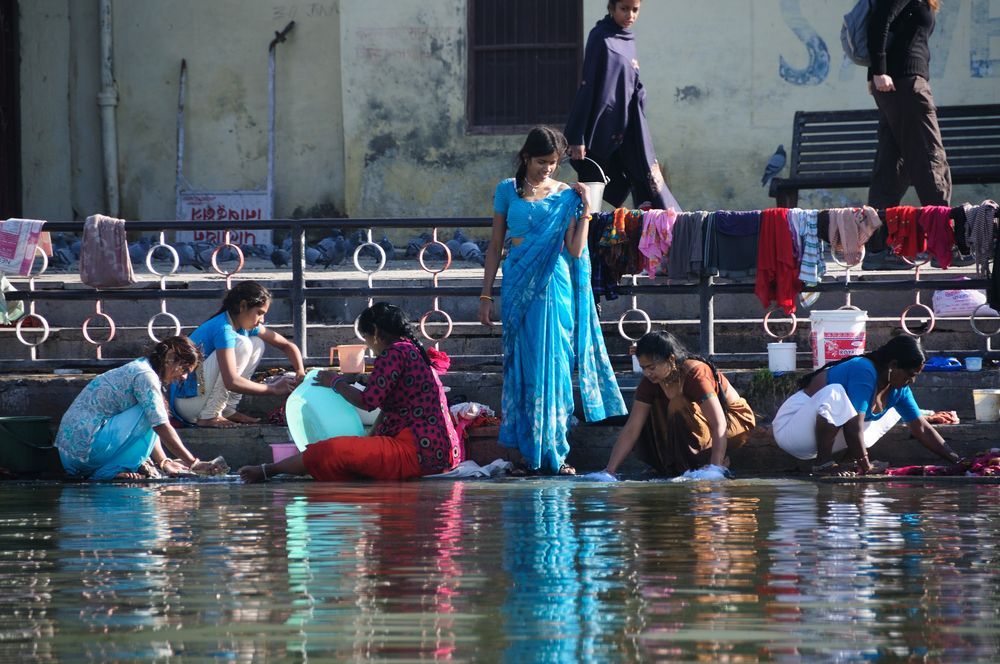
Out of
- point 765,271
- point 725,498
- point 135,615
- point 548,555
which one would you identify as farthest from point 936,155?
point 135,615

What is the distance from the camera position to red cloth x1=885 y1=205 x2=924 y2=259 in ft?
30.2

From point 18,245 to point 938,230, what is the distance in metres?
5.42

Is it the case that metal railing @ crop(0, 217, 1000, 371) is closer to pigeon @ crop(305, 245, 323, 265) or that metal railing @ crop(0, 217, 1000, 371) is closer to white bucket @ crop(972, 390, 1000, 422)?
white bucket @ crop(972, 390, 1000, 422)

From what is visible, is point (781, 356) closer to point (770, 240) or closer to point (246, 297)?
point (770, 240)

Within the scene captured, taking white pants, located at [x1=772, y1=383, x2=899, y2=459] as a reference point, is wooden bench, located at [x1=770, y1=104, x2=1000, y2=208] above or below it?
above

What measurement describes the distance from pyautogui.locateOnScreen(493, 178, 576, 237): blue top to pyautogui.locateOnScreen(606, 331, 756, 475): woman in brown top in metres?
0.89

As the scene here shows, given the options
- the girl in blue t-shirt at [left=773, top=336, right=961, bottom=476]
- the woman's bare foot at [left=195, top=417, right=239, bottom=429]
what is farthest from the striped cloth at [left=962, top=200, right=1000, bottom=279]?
the woman's bare foot at [left=195, top=417, right=239, bottom=429]

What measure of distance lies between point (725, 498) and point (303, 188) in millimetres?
8793

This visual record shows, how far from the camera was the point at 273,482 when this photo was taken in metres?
8.71

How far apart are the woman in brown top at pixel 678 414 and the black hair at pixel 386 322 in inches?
46.9

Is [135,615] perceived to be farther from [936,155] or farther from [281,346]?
[936,155]

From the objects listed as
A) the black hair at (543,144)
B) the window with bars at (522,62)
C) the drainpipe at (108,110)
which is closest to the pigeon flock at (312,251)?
the drainpipe at (108,110)

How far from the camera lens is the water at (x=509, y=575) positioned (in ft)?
14.3

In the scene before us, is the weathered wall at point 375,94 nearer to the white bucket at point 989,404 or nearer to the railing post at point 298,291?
the railing post at point 298,291
